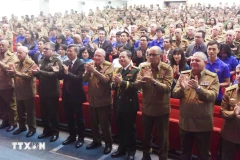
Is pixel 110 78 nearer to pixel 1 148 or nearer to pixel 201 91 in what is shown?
pixel 201 91

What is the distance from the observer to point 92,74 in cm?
368

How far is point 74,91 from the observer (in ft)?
12.6

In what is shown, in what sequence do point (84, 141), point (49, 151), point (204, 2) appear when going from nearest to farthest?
point (49, 151), point (84, 141), point (204, 2)

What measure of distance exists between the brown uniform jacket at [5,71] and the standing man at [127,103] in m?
1.87

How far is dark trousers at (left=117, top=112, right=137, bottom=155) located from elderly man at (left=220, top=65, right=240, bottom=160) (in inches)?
43.2

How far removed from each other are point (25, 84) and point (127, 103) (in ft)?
5.46

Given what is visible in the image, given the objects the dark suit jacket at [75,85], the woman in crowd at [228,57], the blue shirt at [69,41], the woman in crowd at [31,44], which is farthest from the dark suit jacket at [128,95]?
the blue shirt at [69,41]

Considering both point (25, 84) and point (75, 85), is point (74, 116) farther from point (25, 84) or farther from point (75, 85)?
point (25, 84)

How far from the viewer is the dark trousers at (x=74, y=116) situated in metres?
3.91

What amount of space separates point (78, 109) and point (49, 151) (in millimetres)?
683

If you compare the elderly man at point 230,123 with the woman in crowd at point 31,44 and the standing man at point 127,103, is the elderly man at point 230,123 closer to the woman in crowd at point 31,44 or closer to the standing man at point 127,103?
the standing man at point 127,103

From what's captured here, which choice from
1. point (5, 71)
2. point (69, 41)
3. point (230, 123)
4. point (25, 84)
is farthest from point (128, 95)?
point (69, 41)

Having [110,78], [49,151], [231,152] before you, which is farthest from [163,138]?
[49,151]

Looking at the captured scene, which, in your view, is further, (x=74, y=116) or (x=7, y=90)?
(x=7, y=90)
